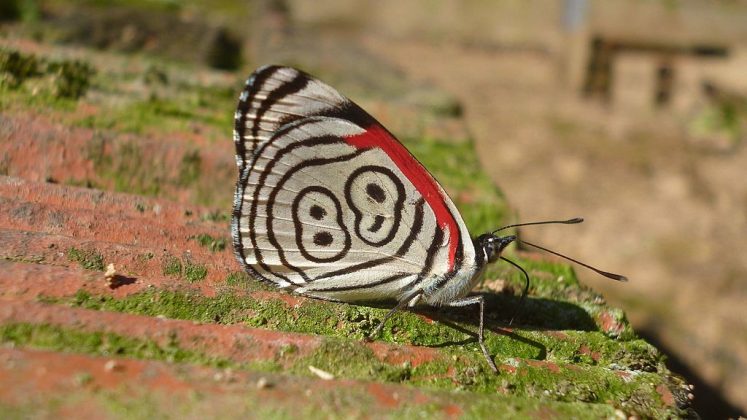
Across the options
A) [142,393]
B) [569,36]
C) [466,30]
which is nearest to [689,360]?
[142,393]

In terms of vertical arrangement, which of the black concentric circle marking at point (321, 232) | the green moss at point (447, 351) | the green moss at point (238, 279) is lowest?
the green moss at point (447, 351)

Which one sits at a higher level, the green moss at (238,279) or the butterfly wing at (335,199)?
the butterfly wing at (335,199)

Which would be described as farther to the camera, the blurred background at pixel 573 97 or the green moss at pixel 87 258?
the blurred background at pixel 573 97

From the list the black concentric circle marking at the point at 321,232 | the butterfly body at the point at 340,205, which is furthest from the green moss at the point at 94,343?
the black concentric circle marking at the point at 321,232

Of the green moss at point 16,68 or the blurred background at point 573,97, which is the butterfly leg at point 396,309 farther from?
the green moss at point 16,68

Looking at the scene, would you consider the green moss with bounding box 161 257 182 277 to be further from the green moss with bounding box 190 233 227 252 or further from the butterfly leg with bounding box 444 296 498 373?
the butterfly leg with bounding box 444 296 498 373

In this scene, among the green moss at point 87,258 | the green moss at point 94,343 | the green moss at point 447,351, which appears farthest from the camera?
the green moss at point 87,258
